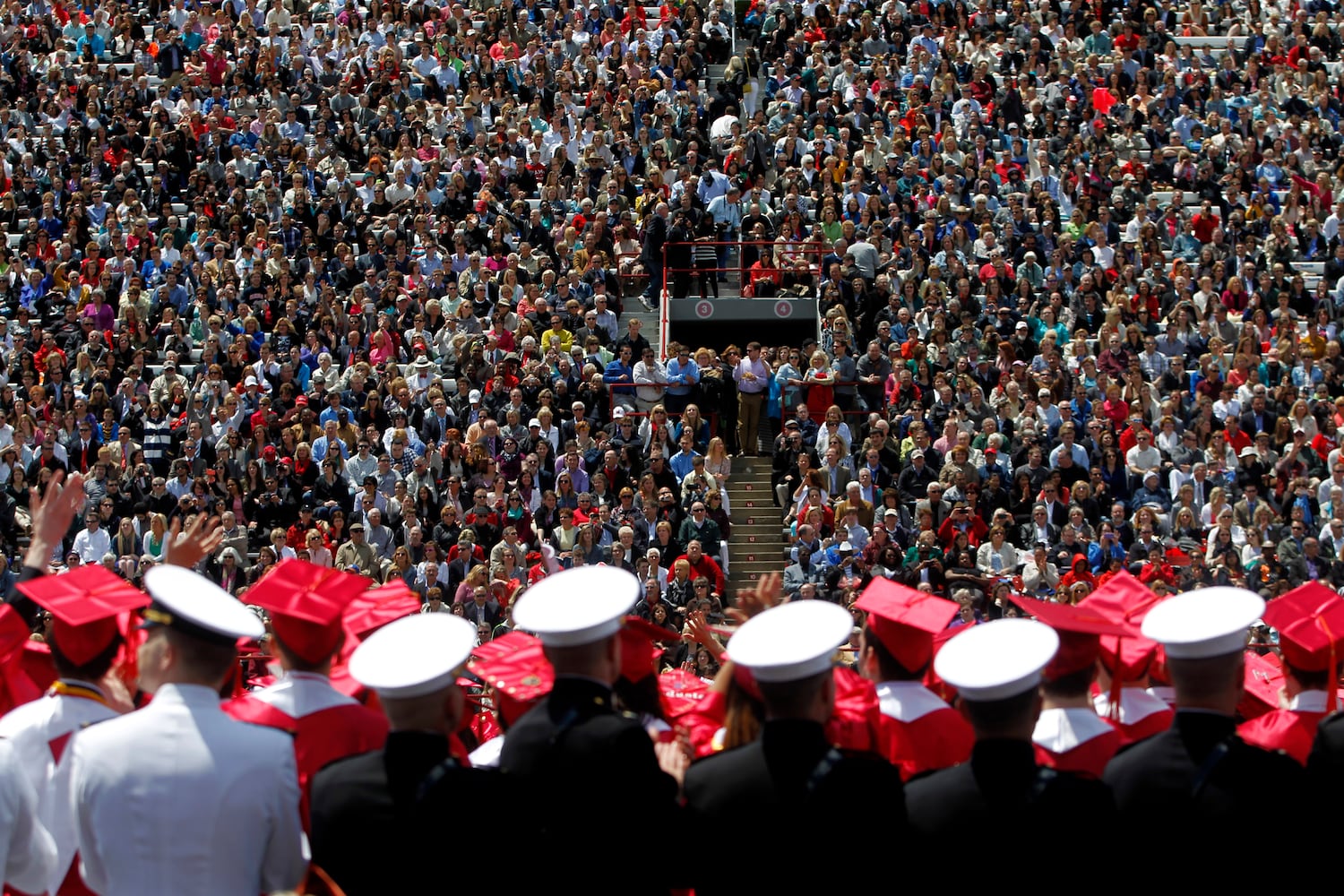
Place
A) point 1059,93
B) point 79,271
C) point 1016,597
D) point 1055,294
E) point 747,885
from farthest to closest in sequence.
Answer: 1. point 1059,93
2. point 79,271
3. point 1055,294
4. point 1016,597
5. point 747,885

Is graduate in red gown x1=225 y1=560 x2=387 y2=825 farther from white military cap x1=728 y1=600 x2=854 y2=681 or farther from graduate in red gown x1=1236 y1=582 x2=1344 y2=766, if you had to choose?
graduate in red gown x1=1236 y1=582 x2=1344 y2=766

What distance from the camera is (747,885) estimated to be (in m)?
4.69

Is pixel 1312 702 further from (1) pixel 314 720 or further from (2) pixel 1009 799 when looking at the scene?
(1) pixel 314 720

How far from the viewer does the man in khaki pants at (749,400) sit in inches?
768

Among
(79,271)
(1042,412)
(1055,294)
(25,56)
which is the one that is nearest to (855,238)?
(1055,294)

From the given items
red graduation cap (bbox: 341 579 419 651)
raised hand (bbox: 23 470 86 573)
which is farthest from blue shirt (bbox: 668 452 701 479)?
raised hand (bbox: 23 470 86 573)

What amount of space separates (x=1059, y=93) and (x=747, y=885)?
910 inches

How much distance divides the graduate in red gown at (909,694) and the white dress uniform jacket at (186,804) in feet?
6.37

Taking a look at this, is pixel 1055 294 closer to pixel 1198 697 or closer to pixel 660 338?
pixel 660 338

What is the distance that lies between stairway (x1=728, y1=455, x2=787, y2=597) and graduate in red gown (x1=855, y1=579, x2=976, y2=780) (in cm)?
1193

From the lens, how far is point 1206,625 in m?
4.84

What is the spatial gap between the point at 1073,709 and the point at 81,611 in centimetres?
303

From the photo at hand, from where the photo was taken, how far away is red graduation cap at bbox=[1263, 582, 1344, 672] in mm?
5508

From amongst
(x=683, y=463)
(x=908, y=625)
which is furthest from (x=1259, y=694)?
(x=683, y=463)
